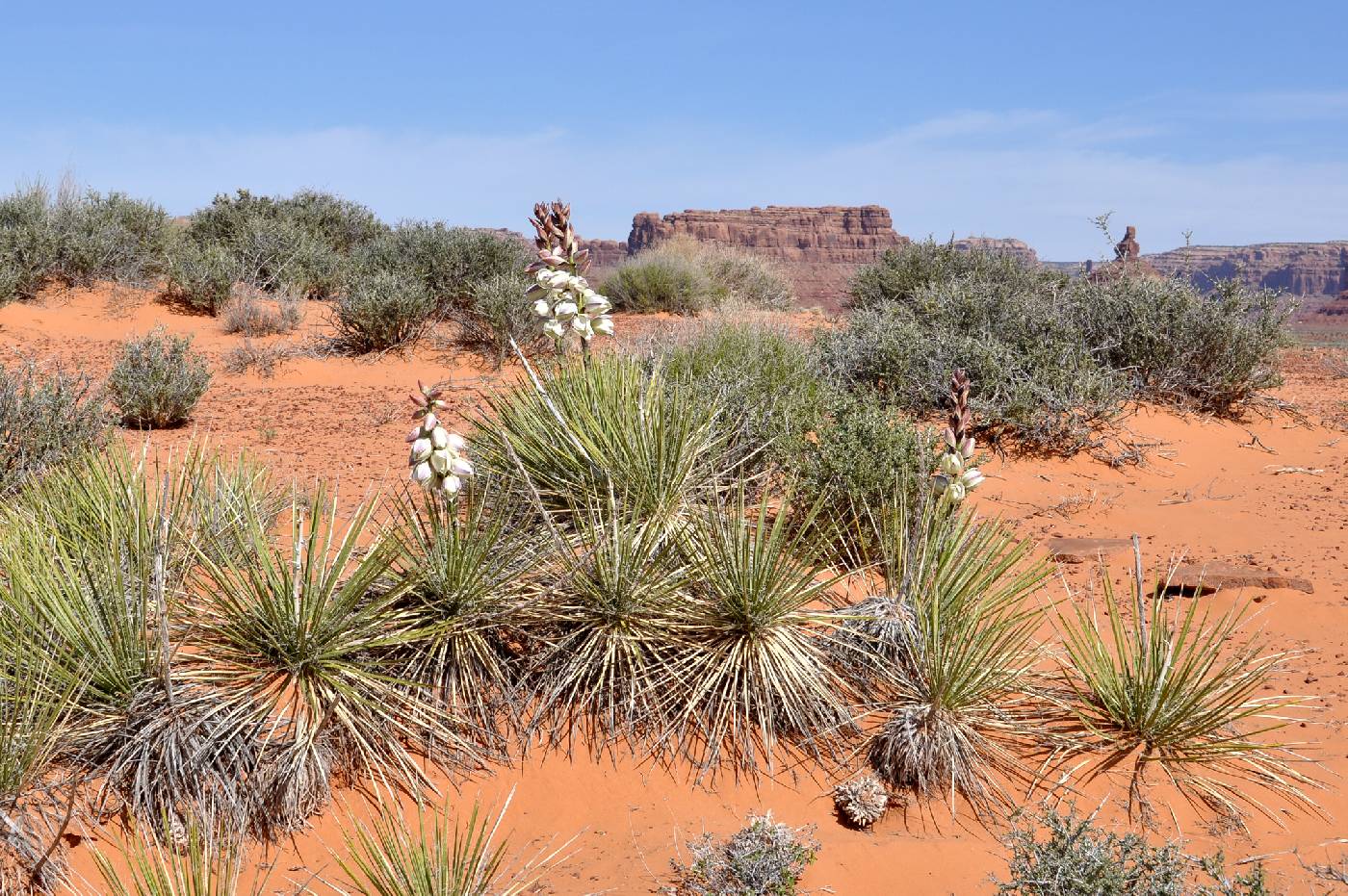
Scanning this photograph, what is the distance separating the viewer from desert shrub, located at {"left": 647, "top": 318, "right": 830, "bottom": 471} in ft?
18.8

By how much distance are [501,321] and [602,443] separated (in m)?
6.93

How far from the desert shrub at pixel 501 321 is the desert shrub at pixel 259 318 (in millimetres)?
2270

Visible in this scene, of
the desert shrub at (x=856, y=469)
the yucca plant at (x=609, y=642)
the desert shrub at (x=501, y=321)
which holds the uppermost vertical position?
the desert shrub at (x=501, y=321)

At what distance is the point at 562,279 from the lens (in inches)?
165

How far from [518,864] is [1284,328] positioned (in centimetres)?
1041

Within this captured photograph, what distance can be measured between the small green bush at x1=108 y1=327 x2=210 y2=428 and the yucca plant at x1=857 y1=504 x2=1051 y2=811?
6002mm

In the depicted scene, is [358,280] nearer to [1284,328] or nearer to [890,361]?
[890,361]

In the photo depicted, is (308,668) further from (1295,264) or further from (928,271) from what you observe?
(1295,264)

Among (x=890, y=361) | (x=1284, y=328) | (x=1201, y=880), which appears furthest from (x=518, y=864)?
(x=1284, y=328)

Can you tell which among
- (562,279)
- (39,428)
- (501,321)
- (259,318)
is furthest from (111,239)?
(562,279)

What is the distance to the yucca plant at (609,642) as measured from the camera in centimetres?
351

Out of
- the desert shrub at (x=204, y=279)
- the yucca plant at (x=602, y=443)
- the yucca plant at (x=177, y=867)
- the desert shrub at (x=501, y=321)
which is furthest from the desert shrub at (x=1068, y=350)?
the desert shrub at (x=204, y=279)

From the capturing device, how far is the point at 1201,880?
2.82m

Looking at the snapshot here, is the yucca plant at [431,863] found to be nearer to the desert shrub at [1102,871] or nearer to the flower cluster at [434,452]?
the flower cluster at [434,452]
